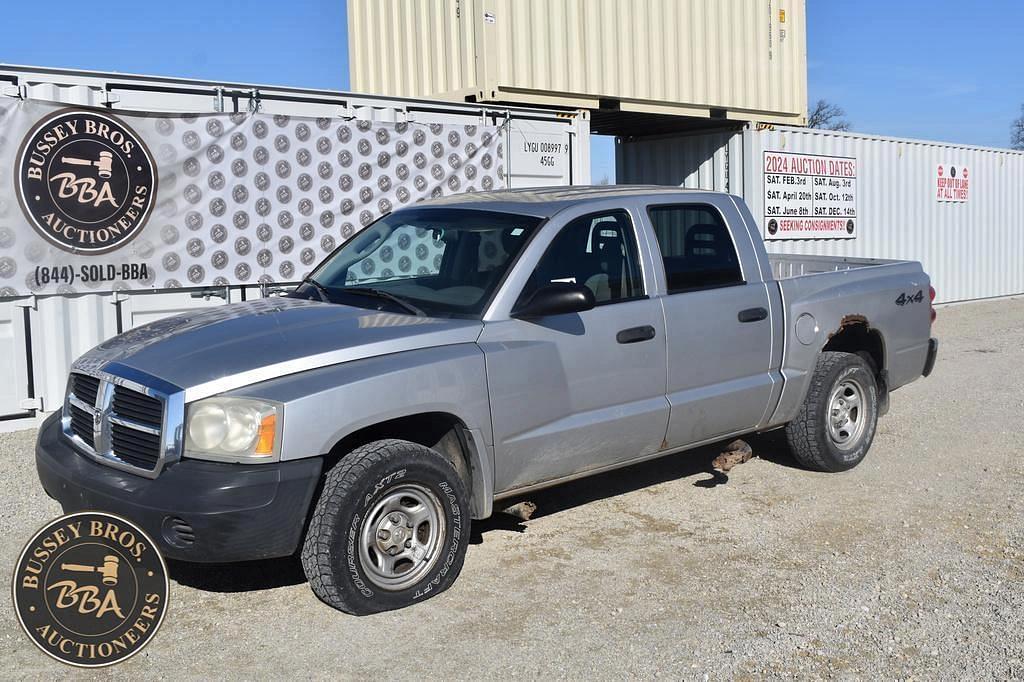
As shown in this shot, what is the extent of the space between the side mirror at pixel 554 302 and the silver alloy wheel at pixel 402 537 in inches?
37.3

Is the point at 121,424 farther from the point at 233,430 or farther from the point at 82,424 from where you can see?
the point at 233,430

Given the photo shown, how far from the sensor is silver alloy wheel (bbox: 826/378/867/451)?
656cm

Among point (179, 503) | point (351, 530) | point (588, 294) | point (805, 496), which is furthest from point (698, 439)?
point (179, 503)

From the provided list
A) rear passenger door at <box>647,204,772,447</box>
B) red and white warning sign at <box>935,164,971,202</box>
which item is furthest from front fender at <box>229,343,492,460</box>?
red and white warning sign at <box>935,164,971,202</box>

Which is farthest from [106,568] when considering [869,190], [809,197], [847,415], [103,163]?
[869,190]

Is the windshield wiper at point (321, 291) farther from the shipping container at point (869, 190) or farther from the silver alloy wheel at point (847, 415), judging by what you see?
the shipping container at point (869, 190)

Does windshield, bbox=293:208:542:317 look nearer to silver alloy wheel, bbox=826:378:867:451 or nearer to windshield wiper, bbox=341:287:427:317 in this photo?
windshield wiper, bbox=341:287:427:317

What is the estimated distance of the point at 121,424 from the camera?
419 centimetres

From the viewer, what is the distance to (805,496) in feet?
20.1

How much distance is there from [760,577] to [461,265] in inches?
79.5

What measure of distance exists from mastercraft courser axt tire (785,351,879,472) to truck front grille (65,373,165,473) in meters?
3.90

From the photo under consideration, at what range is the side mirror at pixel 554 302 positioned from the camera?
468 cm

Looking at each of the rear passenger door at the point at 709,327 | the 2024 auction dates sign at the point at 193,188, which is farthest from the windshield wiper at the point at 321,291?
the 2024 auction dates sign at the point at 193,188

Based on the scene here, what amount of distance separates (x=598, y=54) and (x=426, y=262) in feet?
25.1
